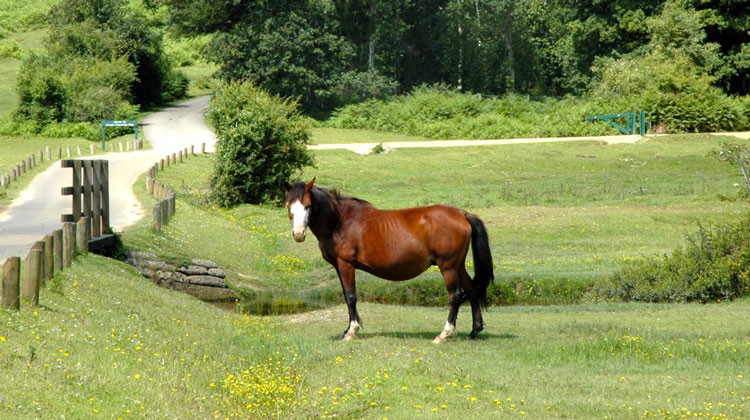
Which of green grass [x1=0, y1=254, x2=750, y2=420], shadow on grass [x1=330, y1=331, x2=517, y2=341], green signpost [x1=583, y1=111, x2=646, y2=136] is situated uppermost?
green signpost [x1=583, y1=111, x2=646, y2=136]

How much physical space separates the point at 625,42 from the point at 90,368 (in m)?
83.3

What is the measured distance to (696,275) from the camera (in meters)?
24.8

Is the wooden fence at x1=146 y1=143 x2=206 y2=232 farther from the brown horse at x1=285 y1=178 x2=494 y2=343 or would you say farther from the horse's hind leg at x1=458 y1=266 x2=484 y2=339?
the horse's hind leg at x1=458 y1=266 x2=484 y2=339

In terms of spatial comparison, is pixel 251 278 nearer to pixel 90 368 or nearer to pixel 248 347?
pixel 248 347

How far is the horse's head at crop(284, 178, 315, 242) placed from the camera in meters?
16.5

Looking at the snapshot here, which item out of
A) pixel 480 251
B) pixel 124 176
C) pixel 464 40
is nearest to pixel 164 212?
pixel 480 251

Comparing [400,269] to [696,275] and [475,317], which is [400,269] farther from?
[696,275]

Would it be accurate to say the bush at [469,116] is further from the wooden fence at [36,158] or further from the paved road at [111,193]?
the wooden fence at [36,158]

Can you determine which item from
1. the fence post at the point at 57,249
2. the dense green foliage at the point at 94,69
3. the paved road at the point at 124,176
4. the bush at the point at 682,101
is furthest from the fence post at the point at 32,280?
the dense green foliage at the point at 94,69

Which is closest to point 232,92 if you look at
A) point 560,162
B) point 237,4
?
point 560,162

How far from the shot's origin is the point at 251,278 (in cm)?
3059

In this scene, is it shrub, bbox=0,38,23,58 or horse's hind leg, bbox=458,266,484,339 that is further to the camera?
shrub, bbox=0,38,23,58

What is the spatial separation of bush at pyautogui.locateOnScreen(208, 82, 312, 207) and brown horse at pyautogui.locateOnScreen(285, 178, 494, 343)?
26.9 m

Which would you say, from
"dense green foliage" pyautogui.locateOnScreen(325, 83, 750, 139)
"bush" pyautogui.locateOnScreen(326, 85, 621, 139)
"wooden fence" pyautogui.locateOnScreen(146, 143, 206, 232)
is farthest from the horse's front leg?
"bush" pyautogui.locateOnScreen(326, 85, 621, 139)
